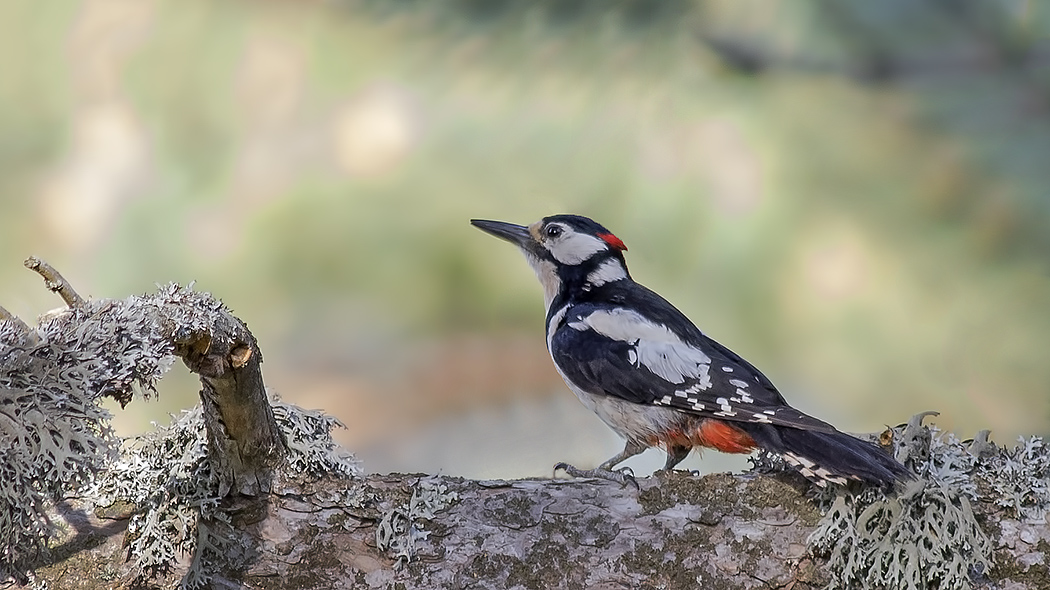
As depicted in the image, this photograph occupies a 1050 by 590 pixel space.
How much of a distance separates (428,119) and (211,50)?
504 mm

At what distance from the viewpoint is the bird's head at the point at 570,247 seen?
1656 millimetres

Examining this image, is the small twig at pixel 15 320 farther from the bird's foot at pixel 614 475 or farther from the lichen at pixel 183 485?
the bird's foot at pixel 614 475

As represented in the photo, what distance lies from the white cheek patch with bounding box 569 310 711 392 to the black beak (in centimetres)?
23

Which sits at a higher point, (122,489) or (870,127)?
(870,127)

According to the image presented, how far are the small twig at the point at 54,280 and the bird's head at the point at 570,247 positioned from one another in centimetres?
75

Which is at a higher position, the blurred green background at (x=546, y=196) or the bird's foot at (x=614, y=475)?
the blurred green background at (x=546, y=196)

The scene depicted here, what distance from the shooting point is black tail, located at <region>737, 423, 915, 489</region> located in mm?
1111

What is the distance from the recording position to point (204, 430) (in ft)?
4.13

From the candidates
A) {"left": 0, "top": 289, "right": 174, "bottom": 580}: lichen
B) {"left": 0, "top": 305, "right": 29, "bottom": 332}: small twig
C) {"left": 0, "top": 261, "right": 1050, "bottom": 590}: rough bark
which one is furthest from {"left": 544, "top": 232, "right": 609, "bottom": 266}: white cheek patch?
{"left": 0, "top": 305, "right": 29, "bottom": 332}: small twig

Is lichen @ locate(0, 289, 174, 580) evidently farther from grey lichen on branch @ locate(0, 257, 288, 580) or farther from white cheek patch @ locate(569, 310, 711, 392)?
white cheek patch @ locate(569, 310, 711, 392)

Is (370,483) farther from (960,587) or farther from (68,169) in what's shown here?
(68,169)

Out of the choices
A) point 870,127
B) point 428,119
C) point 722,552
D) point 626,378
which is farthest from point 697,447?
point 428,119

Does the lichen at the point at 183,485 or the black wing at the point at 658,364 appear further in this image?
the black wing at the point at 658,364

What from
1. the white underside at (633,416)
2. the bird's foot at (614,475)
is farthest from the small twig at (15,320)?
the white underside at (633,416)
